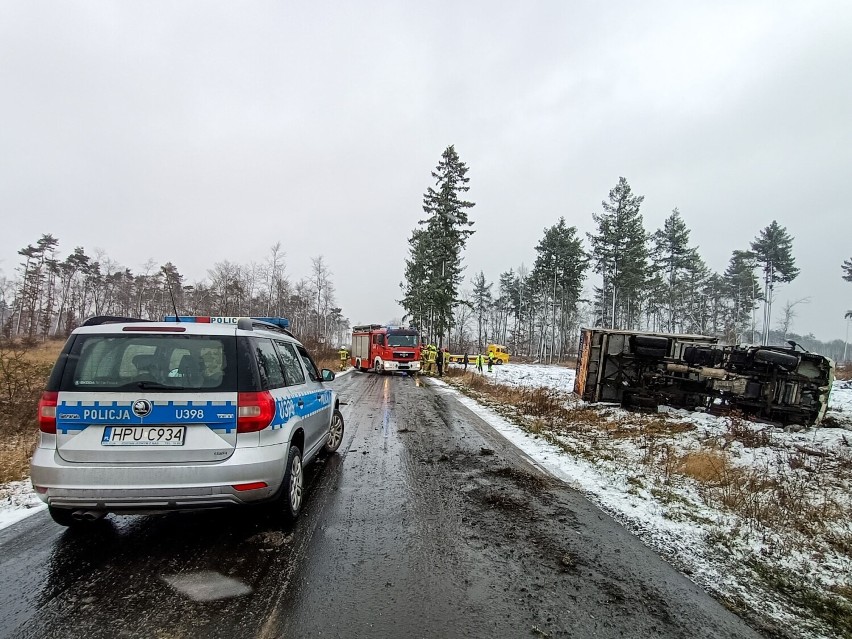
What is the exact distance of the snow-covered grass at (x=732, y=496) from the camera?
10.6 feet

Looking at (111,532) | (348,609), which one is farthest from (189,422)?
(348,609)

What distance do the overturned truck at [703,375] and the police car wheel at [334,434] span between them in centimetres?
849

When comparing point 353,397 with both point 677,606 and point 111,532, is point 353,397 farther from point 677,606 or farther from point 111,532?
point 677,606

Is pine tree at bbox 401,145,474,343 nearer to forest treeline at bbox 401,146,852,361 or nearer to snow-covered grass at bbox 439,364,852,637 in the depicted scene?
forest treeline at bbox 401,146,852,361

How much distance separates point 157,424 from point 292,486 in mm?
1373

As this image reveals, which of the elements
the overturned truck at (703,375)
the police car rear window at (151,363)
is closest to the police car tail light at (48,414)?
the police car rear window at (151,363)

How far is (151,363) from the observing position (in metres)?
3.55

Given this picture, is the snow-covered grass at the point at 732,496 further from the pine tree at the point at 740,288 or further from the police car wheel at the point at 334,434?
the pine tree at the point at 740,288

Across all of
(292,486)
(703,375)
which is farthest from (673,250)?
(292,486)

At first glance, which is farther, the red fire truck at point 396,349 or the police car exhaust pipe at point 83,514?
the red fire truck at point 396,349

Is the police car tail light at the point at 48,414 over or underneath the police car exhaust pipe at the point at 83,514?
over

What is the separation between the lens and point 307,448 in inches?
189

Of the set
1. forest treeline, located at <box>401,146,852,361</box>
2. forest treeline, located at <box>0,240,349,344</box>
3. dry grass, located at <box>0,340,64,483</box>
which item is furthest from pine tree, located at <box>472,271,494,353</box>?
dry grass, located at <box>0,340,64,483</box>

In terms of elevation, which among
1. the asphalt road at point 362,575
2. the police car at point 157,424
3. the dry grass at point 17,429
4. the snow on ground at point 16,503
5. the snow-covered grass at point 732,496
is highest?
the police car at point 157,424
